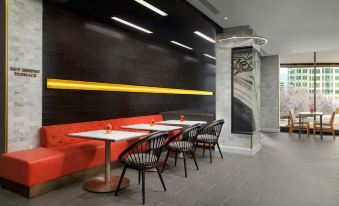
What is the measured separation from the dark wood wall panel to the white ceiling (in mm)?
1023

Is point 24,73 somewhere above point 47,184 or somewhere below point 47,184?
above

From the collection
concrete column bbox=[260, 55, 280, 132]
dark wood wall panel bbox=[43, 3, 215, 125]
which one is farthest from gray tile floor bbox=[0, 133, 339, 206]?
concrete column bbox=[260, 55, 280, 132]

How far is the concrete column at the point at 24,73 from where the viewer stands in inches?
155

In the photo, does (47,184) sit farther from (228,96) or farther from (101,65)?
(228,96)

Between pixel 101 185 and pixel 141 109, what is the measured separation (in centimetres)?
331

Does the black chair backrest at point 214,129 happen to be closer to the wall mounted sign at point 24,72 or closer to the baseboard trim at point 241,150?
the baseboard trim at point 241,150

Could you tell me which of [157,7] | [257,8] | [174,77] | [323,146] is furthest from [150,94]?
[323,146]

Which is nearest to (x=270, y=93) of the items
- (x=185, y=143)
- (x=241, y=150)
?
(x=241, y=150)

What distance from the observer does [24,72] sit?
13.5 ft

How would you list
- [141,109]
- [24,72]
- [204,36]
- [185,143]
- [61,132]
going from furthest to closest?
[204,36] < [141,109] < [185,143] < [61,132] < [24,72]

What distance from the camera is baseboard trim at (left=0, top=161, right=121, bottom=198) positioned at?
11.2 feet

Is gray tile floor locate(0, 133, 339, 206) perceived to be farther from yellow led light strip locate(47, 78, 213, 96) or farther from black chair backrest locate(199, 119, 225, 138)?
yellow led light strip locate(47, 78, 213, 96)

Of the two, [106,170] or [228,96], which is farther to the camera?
[228,96]

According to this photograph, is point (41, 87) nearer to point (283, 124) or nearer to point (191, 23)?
point (191, 23)
